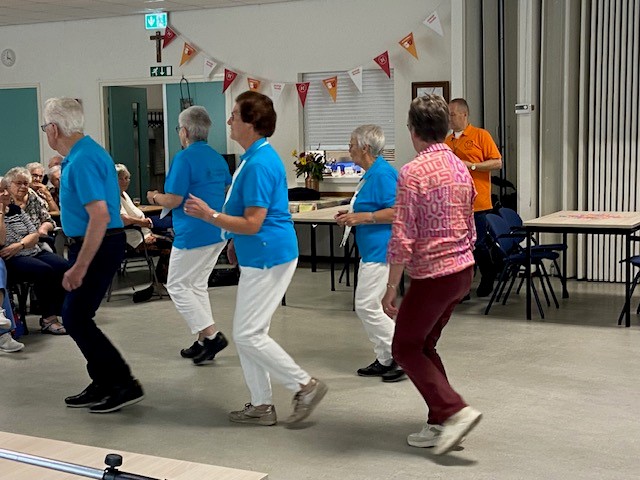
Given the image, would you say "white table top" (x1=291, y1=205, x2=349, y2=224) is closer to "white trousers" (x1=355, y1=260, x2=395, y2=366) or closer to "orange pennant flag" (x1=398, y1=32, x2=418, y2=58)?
"white trousers" (x1=355, y1=260, x2=395, y2=366)

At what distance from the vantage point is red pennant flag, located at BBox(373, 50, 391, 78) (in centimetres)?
979

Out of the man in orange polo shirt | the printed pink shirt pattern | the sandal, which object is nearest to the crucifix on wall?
the man in orange polo shirt

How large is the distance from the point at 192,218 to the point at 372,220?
1109mm

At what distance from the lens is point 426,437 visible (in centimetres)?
408

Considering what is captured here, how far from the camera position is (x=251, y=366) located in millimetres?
4395

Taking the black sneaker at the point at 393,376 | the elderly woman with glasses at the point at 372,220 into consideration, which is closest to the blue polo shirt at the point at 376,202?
the elderly woman with glasses at the point at 372,220

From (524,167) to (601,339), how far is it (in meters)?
2.74

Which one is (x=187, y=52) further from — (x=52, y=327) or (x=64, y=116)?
(x=64, y=116)

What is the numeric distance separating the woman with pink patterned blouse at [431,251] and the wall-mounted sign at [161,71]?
776 cm

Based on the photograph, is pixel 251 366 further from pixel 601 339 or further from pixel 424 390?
pixel 601 339

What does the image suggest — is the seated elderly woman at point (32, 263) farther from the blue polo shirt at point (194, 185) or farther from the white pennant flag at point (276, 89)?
the white pennant flag at point (276, 89)

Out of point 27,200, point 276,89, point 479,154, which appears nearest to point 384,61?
point 276,89

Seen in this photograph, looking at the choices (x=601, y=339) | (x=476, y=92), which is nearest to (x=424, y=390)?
(x=601, y=339)

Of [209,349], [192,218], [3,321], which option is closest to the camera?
[192,218]
